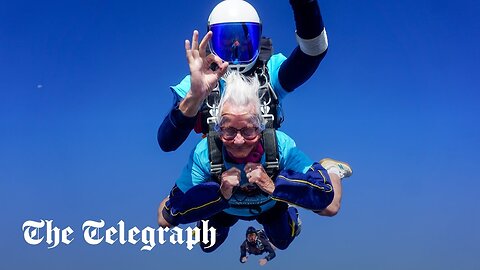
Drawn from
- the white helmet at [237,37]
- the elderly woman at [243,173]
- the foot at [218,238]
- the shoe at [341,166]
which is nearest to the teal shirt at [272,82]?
the white helmet at [237,37]

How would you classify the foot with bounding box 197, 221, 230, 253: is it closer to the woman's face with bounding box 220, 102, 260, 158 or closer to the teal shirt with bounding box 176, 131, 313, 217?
the teal shirt with bounding box 176, 131, 313, 217

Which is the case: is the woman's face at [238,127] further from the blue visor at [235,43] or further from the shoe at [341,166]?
the shoe at [341,166]

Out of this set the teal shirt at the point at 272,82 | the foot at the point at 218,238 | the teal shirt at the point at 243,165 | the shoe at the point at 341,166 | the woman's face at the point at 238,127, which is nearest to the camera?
the woman's face at the point at 238,127

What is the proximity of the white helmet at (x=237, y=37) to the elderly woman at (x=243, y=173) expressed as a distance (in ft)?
0.60

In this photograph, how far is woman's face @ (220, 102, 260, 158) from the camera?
4992 millimetres

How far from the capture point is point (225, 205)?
5.25m

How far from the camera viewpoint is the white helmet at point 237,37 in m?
5.43

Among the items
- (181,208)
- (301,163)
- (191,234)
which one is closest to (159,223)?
(191,234)

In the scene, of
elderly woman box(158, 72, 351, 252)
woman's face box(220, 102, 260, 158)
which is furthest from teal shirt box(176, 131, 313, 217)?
woman's face box(220, 102, 260, 158)

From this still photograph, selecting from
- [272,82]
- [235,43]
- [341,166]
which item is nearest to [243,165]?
[272,82]

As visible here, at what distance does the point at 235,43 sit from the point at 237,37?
6 cm

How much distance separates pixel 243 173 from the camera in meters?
5.27

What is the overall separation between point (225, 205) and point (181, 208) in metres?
0.42

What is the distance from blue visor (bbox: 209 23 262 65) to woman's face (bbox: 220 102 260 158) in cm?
56
